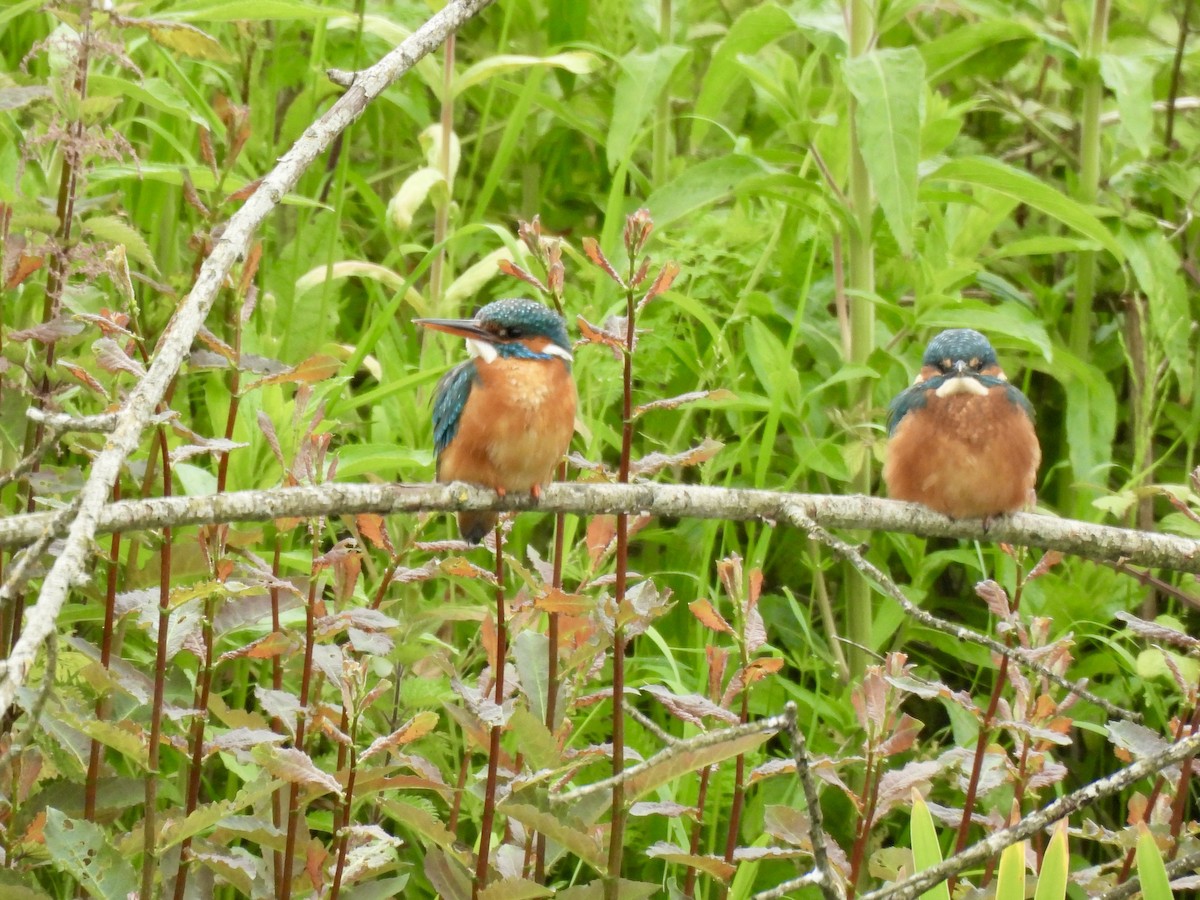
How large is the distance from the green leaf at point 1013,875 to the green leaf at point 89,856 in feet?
4.40

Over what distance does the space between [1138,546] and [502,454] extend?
1204 millimetres

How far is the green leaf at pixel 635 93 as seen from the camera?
351 cm

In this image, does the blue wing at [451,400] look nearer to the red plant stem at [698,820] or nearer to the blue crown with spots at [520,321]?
the blue crown with spots at [520,321]

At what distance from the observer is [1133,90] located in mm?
3684

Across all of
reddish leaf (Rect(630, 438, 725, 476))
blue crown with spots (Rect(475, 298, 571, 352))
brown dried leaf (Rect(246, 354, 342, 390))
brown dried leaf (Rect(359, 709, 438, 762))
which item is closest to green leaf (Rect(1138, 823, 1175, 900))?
reddish leaf (Rect(630, 438, 725, 476))

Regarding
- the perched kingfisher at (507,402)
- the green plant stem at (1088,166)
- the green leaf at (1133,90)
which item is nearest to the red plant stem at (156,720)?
the perched kingfisher at (507,402)

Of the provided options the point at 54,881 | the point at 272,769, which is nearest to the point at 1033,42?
the point at 272,769

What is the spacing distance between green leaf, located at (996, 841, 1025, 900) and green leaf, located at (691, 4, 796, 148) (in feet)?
6.79

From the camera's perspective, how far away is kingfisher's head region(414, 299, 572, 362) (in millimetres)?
2965

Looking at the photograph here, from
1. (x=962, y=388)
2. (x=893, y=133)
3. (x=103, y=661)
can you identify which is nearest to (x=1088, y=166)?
(x=893, y=133)

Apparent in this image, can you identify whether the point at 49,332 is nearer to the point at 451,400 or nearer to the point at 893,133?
the point at 451,400

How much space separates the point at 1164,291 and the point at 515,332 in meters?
2.04

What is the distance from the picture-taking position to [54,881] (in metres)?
2.88

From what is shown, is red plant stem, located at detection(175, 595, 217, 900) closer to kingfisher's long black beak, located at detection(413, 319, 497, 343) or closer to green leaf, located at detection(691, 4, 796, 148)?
kingfisher's long black beak, located at detection(413, 319, 497, 343)
